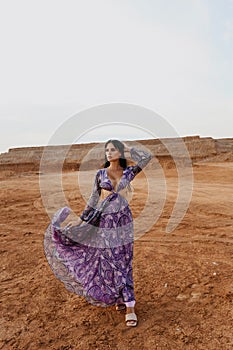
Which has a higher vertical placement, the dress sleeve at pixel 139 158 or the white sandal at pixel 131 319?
the dress sleeve at pixel 139 158

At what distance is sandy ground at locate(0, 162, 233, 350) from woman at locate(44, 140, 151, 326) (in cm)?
27

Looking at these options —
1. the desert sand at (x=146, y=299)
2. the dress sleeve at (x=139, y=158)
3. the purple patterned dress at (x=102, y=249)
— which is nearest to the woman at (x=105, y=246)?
the purple patterned dress at (x=102, y=249)

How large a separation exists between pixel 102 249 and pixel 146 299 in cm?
91

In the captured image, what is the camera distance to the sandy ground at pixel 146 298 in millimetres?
2906

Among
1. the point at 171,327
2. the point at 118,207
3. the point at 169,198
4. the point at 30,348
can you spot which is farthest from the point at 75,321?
the point at 169,198

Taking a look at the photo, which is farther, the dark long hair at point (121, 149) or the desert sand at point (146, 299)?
the dark long hair at point (121, 149)

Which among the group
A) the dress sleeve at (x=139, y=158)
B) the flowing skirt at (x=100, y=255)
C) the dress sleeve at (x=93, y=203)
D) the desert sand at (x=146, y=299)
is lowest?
the desert sand at (x=146, y=299)

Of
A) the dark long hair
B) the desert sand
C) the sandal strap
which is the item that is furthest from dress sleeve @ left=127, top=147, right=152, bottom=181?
the desert sand

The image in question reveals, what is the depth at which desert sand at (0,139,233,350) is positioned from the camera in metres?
2.90

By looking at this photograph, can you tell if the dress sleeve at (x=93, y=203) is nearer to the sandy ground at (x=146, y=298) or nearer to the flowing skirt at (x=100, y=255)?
the flowing skirt at (x=100, y=255)

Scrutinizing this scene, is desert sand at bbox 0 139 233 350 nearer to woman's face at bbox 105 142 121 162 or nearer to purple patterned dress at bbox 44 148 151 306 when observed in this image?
purple patterned dress at bbox 44 148 151 306

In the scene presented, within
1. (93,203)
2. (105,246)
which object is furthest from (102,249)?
(93,203)

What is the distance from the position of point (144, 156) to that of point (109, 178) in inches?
16.4

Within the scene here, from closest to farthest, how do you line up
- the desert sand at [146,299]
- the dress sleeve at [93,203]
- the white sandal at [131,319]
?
the desert sand at [146,299] → the white sandal at [131,319] → the dress sleeve at [93,203]
